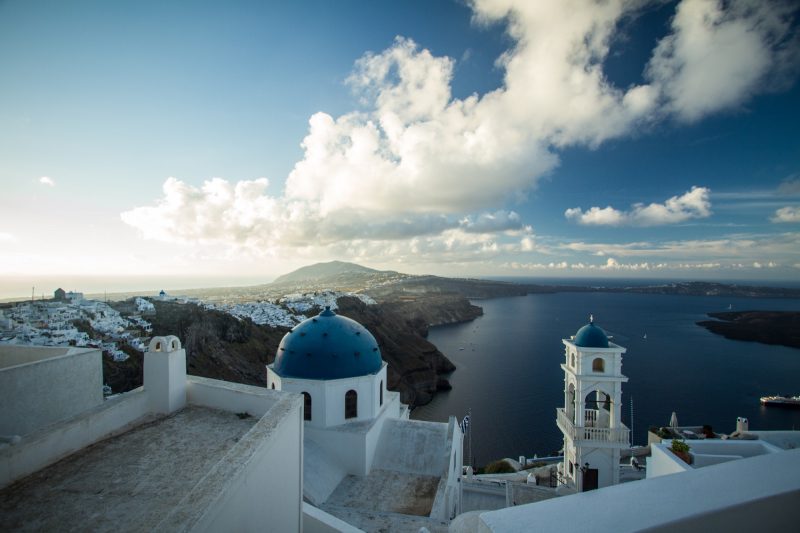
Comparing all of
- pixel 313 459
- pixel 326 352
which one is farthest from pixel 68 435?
pixel 326 352

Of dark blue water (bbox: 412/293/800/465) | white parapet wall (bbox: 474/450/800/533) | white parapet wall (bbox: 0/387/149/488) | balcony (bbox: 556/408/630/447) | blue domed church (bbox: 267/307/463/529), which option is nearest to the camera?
white parapet wall (bbox: 474/450/800/533)

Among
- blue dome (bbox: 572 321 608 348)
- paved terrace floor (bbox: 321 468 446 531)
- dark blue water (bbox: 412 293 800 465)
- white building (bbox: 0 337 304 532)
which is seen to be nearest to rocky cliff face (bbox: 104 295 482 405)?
dark blue water (bbox: 412 293 800 465)

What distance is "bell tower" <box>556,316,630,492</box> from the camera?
1462 cm

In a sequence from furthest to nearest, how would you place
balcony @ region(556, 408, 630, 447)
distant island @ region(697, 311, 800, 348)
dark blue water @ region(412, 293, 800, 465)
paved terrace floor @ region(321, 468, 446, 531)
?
distant island @ region(697, 311, 800, 348) → dark blue water @ region(412, 293, 800, 465) → balcony @ region(556, 408, 630, 447) → paved terrace floor @ region(321, 468, 446, 531)

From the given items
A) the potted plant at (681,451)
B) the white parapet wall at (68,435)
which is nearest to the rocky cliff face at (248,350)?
the white parapet wall at (68,435)

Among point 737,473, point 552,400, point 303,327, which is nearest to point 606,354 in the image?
point 303,327

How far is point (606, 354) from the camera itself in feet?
49.4

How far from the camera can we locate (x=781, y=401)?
3812 cm

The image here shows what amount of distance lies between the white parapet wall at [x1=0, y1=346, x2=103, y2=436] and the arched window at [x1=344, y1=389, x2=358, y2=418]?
21.4 ft

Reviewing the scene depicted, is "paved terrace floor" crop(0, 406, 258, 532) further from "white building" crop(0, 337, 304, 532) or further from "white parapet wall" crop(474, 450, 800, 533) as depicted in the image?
"white parapet wall" crop(474, 450, 800, 533)

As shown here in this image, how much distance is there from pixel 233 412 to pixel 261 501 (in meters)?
2.31

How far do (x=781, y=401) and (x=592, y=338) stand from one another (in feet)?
126

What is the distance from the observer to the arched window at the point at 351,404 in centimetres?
1258

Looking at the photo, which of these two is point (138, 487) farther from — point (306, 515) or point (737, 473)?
point (737, 473)
